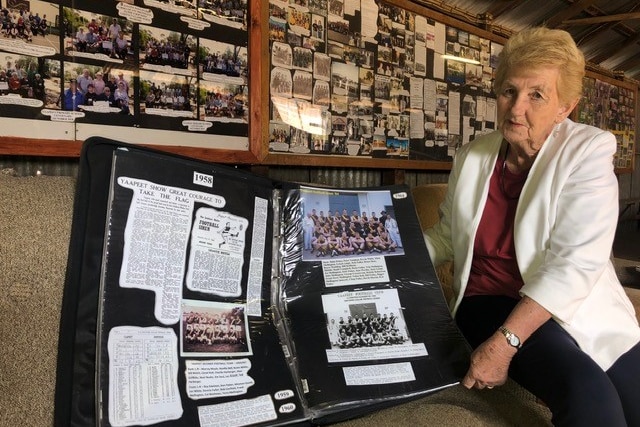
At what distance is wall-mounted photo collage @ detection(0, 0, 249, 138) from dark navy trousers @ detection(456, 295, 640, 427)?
1.39 metres

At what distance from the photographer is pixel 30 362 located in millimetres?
964

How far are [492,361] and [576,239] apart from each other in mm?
343

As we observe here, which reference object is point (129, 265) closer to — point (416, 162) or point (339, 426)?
point (339, 426)

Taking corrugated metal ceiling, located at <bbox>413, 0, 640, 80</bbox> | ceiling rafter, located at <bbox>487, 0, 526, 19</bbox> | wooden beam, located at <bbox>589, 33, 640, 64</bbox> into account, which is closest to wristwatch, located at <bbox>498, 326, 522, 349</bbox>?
corrugated metal ceiling, located at <bbox>413, 0, 640, 80</bbox>

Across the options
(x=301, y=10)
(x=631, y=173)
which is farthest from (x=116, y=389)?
(x=631, y=173)

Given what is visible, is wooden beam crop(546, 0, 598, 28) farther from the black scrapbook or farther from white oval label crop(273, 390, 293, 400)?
white oval label crop(273, 390, 293, 400)

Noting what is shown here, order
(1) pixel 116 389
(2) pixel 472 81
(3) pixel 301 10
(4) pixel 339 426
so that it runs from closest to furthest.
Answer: (1) pixel 116 389 → (4) pixel 339 426 → (3) pixel 301 10 → (2) pixel 472 81

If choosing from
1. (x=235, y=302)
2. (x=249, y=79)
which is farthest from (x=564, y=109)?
(x=249, y=79)

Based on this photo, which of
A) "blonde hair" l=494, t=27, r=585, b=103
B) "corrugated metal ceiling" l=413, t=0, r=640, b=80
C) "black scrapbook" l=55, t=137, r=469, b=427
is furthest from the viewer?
"corrugated metal ceiling" l=413, t=0, r=640, b=80

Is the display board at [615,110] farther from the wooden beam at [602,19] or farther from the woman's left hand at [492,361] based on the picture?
the woman's left hand at [492,361]

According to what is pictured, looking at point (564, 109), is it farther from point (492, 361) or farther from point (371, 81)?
point (371, 81)

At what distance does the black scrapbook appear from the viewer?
3.12 feet

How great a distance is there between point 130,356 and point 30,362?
0.20m

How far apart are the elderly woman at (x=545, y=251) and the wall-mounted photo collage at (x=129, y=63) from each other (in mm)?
1091
